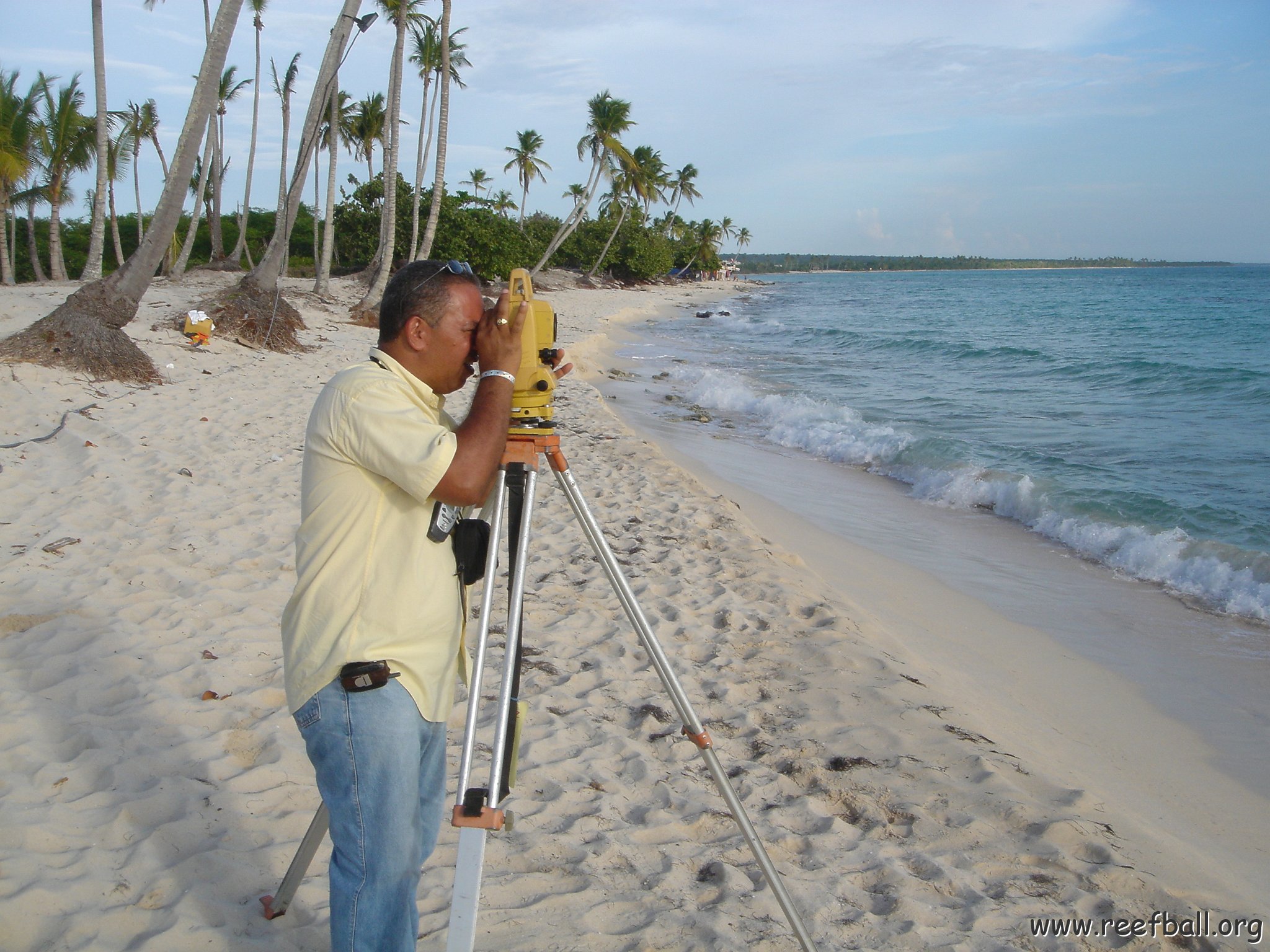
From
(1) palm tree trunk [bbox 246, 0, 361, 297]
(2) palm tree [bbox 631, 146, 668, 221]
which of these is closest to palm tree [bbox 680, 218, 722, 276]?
(2) palm tree [bbox 631, 146, 668, 221]

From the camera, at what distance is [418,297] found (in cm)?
155

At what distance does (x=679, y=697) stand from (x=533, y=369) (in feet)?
2.65

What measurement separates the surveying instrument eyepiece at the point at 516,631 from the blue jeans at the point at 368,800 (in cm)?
11

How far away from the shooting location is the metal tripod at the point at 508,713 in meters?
1.36

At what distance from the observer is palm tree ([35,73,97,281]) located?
22234mm

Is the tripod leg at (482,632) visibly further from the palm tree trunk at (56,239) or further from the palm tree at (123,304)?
the palm tree trunk at (56,239)

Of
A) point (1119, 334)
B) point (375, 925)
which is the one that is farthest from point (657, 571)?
point (1119, 334)

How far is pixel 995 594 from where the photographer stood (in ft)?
18.5

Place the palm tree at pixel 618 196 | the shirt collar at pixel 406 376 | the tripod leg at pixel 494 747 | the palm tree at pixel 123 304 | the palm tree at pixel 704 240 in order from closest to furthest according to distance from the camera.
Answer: the tripod leg at pixel 494 747
the shirt collar at pixel 406 376
the palm tree at pixel 123 304
the palm tree at pixel 618 196
the palm tree at pixel 704 240

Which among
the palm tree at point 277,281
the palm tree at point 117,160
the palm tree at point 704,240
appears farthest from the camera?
the palm tree at point 704,240

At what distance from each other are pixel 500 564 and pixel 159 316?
8.87 metres

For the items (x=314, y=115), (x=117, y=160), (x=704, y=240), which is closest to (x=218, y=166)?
(x=117, y=160)

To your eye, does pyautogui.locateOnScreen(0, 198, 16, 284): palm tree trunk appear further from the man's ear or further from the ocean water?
the man's ear

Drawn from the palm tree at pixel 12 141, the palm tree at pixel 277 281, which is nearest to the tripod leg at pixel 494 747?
the palm tree at pixel 277 281
